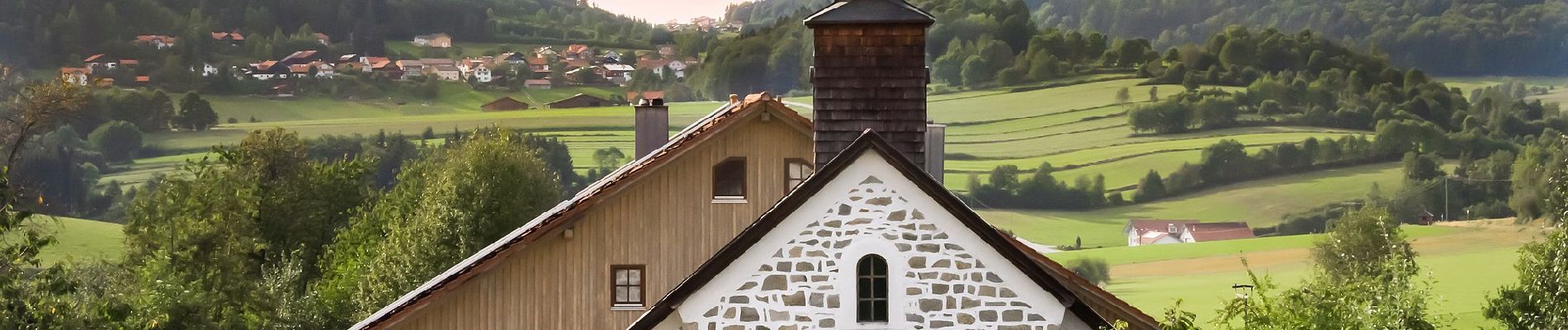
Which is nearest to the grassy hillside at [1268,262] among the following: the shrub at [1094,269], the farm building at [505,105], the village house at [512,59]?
the shrub at [1094,269]

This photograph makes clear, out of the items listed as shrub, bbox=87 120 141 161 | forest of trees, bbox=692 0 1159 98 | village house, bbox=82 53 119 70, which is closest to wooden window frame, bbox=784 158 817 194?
forest of trees, bbox=692 0 1159 98

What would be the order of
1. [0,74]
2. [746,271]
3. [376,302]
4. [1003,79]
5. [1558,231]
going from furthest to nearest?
1. [1003,79]
2. [0,74]
3. [1558,231]
4. [376,302]
5. [746,271]

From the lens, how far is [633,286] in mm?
24141

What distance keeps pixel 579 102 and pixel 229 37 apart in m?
27.8

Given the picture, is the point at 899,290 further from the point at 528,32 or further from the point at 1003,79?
the point at 528,32

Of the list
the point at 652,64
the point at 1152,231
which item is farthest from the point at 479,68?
the point at 1152,231

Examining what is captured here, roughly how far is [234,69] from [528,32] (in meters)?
22.3

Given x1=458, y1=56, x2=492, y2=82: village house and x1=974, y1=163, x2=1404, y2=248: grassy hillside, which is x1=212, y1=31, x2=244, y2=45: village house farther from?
x1=974, y1=163, x2=1404, y2=248: grassy hillside

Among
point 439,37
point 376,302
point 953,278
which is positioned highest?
point 439,37

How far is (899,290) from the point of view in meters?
14.4

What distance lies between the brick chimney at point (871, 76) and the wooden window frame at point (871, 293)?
2203 mm

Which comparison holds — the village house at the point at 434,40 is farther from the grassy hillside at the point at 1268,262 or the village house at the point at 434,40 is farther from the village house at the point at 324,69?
the grassy hillside at the point at 1268,262

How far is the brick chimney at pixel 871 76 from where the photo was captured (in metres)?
16.5

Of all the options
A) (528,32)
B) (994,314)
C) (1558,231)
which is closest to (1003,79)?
(528,32)
